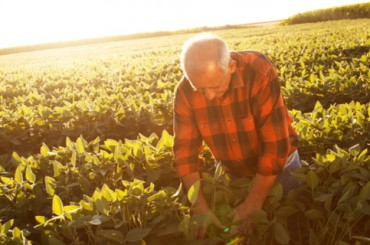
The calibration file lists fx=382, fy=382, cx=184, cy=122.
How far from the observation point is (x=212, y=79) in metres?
2.15

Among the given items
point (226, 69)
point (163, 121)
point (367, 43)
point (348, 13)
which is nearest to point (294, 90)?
point (163, 121)

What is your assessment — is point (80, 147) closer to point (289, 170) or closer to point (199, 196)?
point (199, 196)

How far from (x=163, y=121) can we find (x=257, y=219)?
3.72 m

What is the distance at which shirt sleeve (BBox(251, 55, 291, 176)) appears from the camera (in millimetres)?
2430

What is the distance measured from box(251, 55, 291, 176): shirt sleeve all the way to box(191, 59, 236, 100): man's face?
0.23m

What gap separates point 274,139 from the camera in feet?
8.07

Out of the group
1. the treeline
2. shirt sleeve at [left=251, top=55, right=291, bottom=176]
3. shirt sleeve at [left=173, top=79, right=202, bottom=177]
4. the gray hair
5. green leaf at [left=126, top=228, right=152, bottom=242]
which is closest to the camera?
green leaf at [left=126, top=228, right=152, bottom=242]

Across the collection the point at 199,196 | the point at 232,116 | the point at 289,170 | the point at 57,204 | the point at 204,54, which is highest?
the point at 204,54

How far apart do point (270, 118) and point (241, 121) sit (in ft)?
0.83

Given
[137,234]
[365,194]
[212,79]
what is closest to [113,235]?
[137,234]

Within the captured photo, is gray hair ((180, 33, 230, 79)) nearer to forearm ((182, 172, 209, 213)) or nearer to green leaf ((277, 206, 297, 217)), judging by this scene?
forearm ((182, 172, 209, 213))

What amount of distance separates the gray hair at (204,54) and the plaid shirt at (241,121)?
1.25ft

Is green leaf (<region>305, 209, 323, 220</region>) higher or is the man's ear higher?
the man's ear

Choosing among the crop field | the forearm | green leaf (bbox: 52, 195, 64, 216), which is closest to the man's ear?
the crop field
